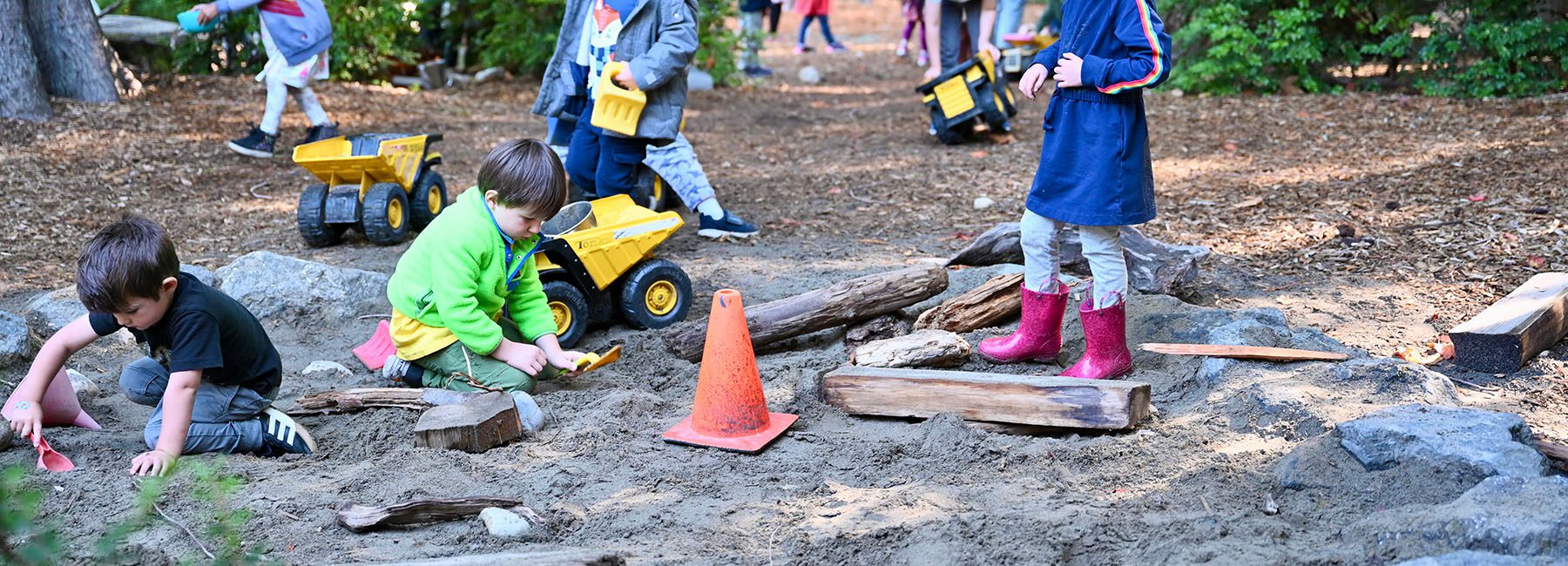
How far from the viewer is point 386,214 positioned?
588cm

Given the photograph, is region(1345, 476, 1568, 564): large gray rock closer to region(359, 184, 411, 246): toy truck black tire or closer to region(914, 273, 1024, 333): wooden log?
region(914, 273, 1024, 333): wooden log

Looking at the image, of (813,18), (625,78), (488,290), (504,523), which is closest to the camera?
(504,523)

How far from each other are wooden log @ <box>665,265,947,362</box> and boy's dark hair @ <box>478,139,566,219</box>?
0.89 m

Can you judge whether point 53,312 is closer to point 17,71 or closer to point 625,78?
point 625,78

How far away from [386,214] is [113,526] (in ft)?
10.4

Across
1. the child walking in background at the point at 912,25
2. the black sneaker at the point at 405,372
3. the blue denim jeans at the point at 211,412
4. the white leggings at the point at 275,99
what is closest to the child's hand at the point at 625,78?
the black sneaker at the point at 405,372

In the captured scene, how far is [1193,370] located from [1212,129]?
17.6 ft

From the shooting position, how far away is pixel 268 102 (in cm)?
806

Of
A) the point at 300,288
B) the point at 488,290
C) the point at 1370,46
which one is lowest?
the point at 300,288

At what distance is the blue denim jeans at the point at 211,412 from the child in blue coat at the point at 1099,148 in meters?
2.47

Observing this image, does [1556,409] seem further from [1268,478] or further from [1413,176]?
[1413,176]

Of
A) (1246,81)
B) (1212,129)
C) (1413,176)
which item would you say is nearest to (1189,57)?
(1246,81)

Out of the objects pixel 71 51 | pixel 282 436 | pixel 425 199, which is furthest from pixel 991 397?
pixel 71 51

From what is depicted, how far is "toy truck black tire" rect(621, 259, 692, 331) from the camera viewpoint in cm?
476
